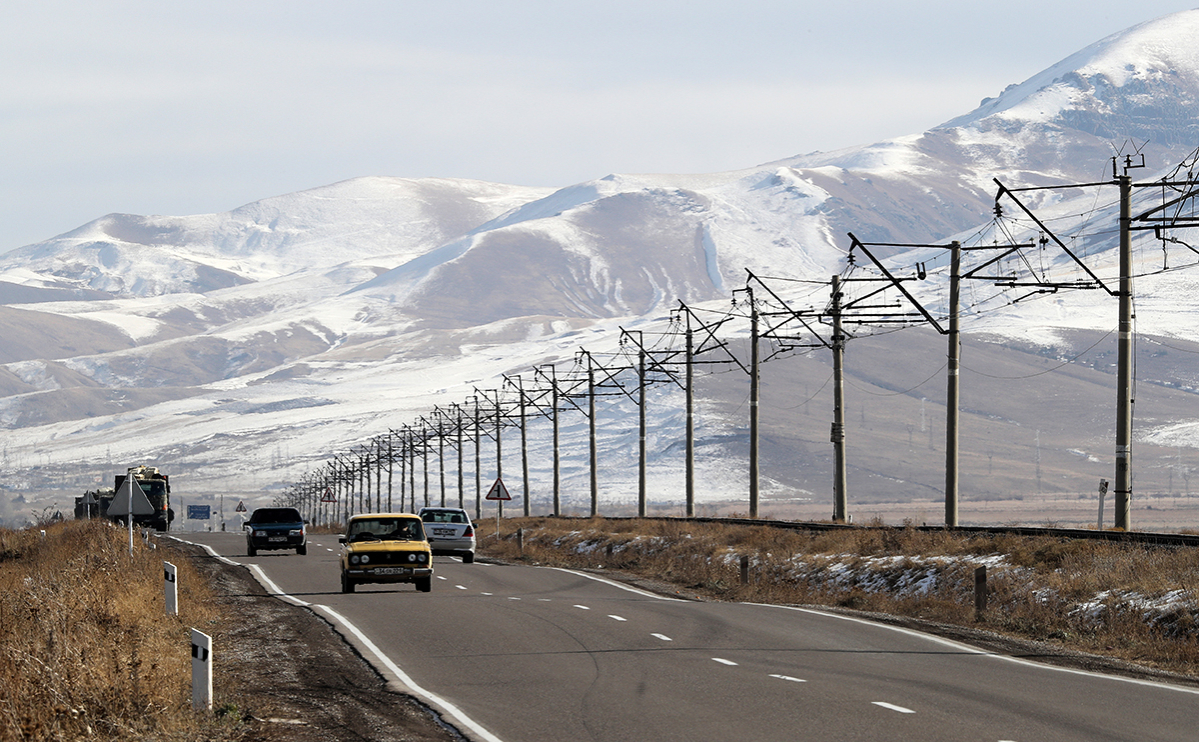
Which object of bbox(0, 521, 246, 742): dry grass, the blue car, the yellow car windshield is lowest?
the blue car

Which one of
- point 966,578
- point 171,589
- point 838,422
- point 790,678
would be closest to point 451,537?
point 838,422

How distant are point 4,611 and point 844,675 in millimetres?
11711

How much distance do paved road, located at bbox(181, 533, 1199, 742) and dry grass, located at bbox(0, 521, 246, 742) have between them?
9.23ft

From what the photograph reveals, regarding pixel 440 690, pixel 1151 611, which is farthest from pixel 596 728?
pixel 1151 611

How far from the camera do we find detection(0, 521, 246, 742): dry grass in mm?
13070

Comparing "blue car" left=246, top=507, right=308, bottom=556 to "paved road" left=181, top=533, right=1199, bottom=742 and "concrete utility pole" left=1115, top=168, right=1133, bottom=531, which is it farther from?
"concrete utility pole" left=1115, top=168, right=1133, bottom=531

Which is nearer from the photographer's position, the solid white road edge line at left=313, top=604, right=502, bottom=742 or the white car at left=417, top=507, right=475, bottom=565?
the solid white road edge line at left=313, top=604, right=502, bottom=742

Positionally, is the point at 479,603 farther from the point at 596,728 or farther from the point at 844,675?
the point at 596,728

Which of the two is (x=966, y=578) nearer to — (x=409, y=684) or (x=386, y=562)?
(x=386, y=562)

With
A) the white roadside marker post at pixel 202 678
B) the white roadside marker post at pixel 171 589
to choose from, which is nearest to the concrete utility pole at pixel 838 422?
the white roadside marker post at pixel 171 589

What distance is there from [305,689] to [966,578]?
1709cm

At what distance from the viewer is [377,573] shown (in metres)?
32.5

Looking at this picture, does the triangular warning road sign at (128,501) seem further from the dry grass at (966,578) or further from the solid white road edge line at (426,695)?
the dry grass at (966,578)

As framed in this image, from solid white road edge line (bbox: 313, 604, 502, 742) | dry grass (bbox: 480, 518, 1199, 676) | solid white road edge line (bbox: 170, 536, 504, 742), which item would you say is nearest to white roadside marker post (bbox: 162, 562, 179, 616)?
solid white road edge line (bbox: 170, 536, 504, 742)
